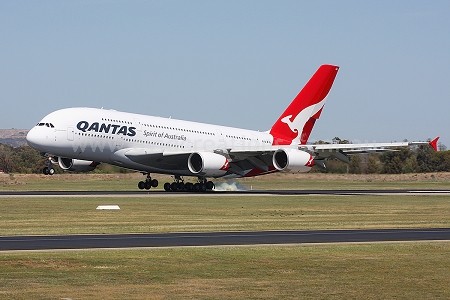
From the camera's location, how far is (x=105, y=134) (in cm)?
6950

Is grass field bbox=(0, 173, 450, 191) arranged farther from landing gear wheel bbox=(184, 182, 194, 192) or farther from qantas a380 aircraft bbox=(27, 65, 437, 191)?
landing gear wheel bbox=(184, 182, 194, 192)

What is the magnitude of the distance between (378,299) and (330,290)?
1415 millimetres

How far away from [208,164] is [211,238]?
122 feet

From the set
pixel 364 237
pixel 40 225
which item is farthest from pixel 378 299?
pixel 40 225

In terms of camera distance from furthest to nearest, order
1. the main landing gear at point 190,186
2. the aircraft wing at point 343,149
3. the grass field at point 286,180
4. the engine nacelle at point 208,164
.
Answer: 1. the grass field at point 286,180
2. the main landing gear at point 190,186
3. the aircraft wing at point 343,149
4. the engine nacelle at point 208,164

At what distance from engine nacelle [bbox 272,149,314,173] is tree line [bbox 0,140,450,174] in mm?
35714

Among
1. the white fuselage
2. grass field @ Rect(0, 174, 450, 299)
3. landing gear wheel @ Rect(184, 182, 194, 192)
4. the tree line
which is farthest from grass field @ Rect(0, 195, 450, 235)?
the tree line

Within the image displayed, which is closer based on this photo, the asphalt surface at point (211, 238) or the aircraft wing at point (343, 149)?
the asphalt surface at point (211, 238)

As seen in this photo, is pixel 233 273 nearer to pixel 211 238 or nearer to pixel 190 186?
pixel 211 238

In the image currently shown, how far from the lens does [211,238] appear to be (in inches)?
1315

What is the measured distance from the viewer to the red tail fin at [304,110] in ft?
260

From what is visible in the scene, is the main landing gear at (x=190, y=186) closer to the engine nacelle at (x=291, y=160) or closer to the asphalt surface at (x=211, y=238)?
the engine nacelle at (x=291, y=160)

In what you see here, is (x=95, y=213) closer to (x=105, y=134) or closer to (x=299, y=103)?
(x=105, y=134)

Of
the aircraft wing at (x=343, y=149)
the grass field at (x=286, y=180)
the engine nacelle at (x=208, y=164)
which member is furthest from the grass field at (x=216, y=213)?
the grass field at (x=286, y=180)
